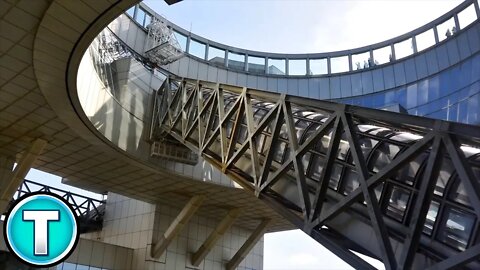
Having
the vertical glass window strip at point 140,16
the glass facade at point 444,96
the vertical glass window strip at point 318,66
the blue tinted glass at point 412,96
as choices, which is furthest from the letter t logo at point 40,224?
the vertical glass window strip at point 318,66

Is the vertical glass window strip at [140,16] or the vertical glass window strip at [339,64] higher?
the vertical glass window strip at [339,64]

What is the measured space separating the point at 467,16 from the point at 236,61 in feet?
53.0

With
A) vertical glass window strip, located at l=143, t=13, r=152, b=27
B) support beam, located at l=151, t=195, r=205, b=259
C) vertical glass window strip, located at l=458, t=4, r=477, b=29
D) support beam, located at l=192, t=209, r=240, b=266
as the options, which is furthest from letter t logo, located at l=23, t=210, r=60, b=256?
vertical glass window strip, located at l=458, t=4, r=477, b=29

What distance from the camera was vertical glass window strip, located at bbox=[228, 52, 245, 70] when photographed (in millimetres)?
32897

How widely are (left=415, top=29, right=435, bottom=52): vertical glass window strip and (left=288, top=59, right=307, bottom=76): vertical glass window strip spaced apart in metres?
8.58

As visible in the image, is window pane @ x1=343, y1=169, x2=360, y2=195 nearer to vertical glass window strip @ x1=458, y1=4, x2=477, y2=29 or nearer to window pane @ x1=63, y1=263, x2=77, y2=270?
window pane @ x1=63, y1=263, x2=77, y2=270

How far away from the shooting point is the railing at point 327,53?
28.2m

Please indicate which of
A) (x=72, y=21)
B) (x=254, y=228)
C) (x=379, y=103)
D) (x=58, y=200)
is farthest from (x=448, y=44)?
(x=58, y=200)

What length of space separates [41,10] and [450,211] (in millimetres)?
10104

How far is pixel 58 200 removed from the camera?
532cm

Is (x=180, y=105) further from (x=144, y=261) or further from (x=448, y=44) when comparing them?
(x=448, y=44)

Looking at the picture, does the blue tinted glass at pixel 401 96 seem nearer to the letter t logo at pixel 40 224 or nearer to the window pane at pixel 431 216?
the window pane at pixel 431 216

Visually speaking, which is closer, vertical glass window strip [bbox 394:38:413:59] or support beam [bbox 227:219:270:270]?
support beam [bbox 227:219:270:270]

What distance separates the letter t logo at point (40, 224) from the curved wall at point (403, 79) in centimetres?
1892
